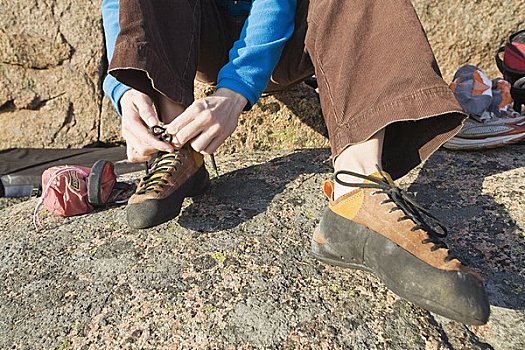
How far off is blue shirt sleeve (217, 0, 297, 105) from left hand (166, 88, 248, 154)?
0.15 feet

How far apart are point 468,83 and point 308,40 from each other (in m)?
0.91

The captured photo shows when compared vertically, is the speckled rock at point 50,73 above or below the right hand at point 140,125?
below

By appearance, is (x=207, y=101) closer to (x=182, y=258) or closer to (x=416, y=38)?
(x=182, y=258)

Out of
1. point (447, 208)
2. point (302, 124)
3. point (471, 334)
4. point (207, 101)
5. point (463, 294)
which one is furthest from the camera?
point (302, 124)

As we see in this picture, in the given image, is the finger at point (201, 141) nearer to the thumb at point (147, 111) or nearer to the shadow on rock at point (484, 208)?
the thumb at point (147, 111)

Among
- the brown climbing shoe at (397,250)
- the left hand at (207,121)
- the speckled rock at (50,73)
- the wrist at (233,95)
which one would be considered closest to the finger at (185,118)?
the left hand at (207,121)

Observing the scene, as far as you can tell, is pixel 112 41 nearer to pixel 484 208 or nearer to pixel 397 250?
pixel 397 250

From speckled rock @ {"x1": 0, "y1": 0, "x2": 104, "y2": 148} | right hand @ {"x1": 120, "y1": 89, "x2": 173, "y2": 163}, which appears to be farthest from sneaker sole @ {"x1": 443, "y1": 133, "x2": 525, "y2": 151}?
speckled rock @ {"x1": 0, "y1": 0, "x2": 104, "y2": 148}

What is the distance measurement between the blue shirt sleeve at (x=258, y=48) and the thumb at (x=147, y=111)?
0.66 feet

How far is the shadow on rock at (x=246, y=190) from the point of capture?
1593 mm

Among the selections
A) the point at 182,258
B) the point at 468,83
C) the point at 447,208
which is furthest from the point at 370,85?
the point at 468,83

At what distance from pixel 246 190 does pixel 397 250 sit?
755mm

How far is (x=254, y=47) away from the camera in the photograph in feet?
5.04

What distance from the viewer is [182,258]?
55.9 inches
